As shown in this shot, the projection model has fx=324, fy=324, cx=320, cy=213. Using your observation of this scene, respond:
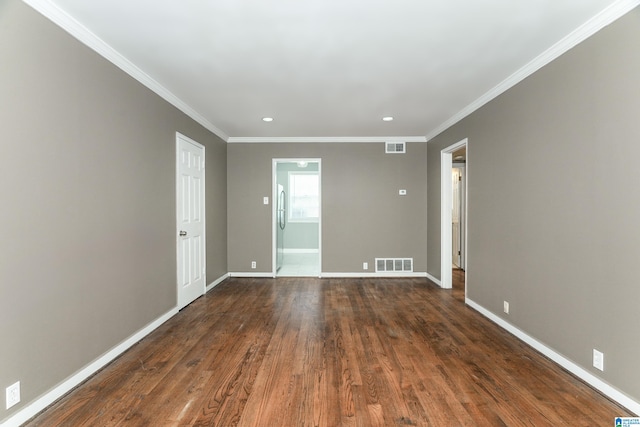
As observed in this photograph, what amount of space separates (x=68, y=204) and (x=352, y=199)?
4.19 metres

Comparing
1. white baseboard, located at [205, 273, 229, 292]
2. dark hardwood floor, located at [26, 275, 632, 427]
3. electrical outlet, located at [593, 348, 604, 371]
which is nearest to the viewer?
dark hardwood floor, located at [26, 275, 632, 427]

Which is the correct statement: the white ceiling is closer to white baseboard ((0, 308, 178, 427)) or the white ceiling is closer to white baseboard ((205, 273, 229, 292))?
white baseboard ((0, 308, 178, 427))

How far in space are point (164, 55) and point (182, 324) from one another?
2.59m

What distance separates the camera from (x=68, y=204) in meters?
2.15

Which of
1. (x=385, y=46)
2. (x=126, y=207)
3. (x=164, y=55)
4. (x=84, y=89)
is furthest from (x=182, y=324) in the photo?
(x=385, y=46)

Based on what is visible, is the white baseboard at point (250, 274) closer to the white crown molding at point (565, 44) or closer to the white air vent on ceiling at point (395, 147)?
the white air vent on ceiling at point (395, 147)

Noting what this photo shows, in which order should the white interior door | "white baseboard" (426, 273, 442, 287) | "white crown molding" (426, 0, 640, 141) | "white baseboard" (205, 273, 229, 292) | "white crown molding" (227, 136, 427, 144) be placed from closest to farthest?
"white crown molding" (426, 0, 640, 141) < the white interior door < "white baseboard" (205, 273, 229, 292) < "white baseboard" (426, 273, 442, 287) < "white crown molding" (227, 136, 427, 144)

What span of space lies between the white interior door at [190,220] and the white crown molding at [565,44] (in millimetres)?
3538

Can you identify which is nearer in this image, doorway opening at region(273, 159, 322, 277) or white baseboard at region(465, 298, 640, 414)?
white baseboard at region(465, 298, 640, 414)

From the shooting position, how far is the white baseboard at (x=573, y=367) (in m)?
1.95

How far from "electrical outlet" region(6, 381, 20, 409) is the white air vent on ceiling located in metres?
5.22

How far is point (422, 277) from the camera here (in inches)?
222

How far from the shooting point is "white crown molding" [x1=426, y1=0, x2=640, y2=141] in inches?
78.1

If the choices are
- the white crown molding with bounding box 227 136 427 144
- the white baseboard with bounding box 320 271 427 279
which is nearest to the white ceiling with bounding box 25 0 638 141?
the white crown molding with bounding box 227 136 427 144
